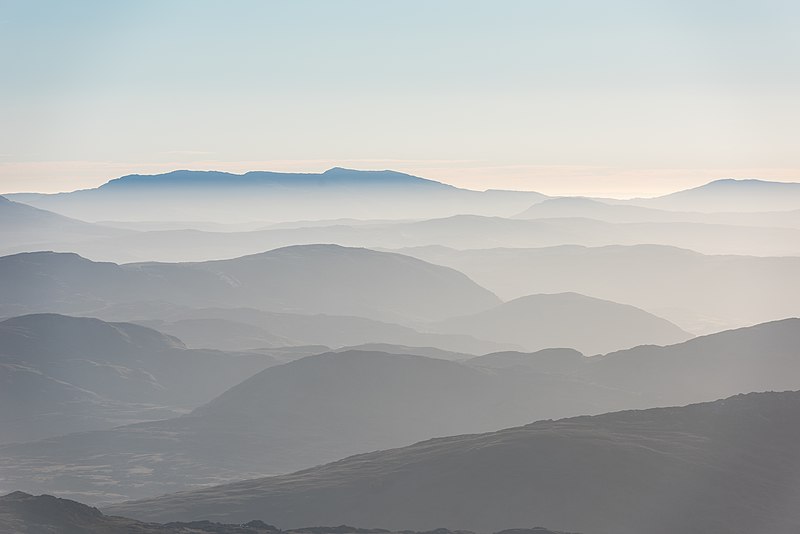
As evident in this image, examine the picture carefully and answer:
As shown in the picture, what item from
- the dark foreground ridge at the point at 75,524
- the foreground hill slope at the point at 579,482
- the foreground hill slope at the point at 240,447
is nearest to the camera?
the dark foreground ridge at the point at 75,524

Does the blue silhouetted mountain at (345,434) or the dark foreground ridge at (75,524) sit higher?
the dark foreground ridge at (75,524)

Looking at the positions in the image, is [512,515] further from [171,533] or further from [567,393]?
[567,393]

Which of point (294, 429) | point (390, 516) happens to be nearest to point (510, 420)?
point (294, 429)

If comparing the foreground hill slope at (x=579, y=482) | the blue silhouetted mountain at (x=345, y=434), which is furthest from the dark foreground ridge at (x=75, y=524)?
the blue silhouetted mountain at (x=345, y=434)

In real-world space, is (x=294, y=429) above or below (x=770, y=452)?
below

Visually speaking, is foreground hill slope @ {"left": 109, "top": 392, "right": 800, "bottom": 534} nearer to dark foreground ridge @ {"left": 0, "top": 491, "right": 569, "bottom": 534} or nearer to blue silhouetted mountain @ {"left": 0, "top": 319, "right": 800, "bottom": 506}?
dark foreground ridge @ {"left": 0, "top": 491, "right": 569, "bottom": 534}

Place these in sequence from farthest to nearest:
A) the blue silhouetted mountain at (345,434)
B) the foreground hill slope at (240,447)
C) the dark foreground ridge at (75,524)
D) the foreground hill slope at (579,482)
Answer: the blue silhouetted mountain at (345,434) < the foreground hill slope at (240,447) < the foreground hill slope at (579,482) < the dark foreground ridge at (75,524)

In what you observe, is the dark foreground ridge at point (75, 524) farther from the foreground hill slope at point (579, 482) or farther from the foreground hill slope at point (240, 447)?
the foreground hill slope at point (240, 447)
